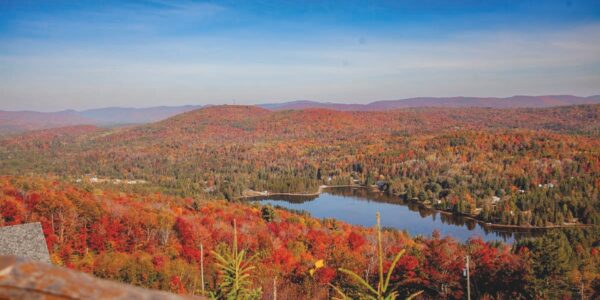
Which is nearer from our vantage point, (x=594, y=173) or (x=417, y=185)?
(x=594, y=173)

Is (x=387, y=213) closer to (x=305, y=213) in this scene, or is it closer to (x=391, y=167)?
(x=305, y=213)

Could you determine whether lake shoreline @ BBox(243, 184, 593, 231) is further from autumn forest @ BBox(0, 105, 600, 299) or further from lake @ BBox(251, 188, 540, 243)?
lake @ BBox(251, 188, 540, 243)

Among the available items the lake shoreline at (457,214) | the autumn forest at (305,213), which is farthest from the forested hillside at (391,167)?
the lake shoreline at (457,214)

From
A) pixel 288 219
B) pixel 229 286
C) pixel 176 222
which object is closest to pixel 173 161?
pixel 288 219

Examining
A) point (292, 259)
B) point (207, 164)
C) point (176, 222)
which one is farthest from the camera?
point (207, 164)

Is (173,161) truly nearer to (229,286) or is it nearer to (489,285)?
(489,285)

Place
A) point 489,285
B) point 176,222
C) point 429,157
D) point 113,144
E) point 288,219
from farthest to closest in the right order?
point 113,144 → point 429,157 → point 288,219 → point 176,222 → point 489,285

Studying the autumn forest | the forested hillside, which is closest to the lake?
the autumn forest

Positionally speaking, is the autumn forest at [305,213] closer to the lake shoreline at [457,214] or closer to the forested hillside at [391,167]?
the forested hillside at [391,167]

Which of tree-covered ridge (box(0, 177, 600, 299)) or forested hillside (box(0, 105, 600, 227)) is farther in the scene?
forested hillside (box(0, 105, 600, 227))
